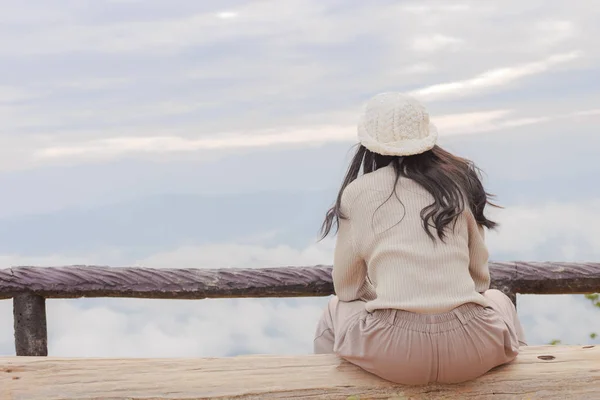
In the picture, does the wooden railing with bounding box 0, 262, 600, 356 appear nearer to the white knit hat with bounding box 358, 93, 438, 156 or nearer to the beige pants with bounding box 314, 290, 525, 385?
the beige pants with bounding box 314, 290, 525, 385

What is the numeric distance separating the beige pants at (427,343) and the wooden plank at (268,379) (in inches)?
2.6

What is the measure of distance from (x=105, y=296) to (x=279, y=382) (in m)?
1.55

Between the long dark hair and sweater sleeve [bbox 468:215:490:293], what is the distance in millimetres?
79

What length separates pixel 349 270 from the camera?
3.64 m

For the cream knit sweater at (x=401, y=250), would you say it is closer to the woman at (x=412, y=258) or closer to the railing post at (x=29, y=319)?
the woman at (x=412, y=258)

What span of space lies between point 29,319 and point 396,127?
7.89ft

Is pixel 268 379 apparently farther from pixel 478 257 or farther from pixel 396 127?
pixel 396 127

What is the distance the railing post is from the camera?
15.7 ft

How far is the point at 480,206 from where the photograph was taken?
146 inches

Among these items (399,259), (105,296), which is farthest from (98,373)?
(399,259)

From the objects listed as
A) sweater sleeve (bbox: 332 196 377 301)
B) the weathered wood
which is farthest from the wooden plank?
the weathered wood

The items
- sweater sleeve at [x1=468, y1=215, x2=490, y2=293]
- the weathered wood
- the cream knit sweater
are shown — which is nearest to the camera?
Result: the cream knit sweater

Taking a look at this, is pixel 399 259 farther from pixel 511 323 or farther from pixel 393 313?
pixel 511 323

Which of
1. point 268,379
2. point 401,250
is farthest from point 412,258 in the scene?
point 268,379
